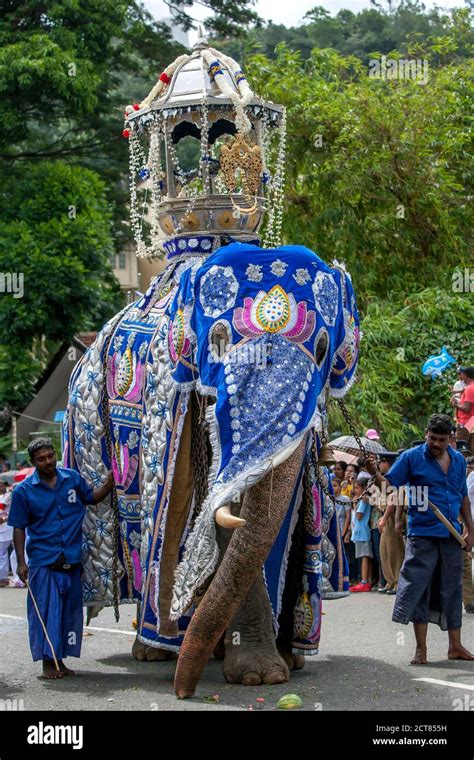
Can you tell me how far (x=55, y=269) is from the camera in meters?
24.4

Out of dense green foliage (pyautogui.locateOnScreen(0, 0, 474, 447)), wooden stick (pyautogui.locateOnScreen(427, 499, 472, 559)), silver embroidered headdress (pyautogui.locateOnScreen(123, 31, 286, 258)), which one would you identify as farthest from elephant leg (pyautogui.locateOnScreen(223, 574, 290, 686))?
dense green foliage (pyautogui.locateOnScreen(0, 0, 474, 447))

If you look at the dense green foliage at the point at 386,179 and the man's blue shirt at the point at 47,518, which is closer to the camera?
the man's blue shirt at the point at 47,518

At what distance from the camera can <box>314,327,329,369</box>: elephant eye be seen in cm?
762

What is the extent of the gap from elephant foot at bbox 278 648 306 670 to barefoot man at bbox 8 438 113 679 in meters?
1.29

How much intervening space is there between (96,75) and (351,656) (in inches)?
683

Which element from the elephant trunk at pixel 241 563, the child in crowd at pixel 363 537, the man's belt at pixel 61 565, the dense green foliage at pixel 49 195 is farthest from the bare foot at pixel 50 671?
the dense green foliage at pixel 49 195

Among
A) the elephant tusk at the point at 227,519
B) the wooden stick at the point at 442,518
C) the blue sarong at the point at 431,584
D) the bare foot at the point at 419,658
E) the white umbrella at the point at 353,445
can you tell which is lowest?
the bare foot at the point at 419,658

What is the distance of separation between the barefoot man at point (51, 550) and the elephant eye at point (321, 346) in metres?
2.06

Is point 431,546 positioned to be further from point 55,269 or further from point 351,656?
point 55,269

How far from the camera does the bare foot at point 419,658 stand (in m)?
8.67

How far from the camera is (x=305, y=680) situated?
8141 millimetres

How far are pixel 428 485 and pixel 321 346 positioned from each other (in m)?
1.65

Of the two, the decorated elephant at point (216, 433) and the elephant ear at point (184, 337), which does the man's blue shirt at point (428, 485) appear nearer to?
the decorated elephant at point (216, 433)

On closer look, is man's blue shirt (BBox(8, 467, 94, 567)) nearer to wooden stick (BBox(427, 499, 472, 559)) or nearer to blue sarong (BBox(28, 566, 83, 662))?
blue sarong (BBox(28, 566, 83, 662))
